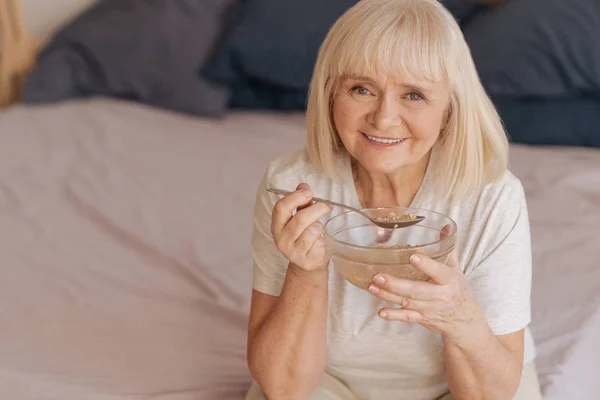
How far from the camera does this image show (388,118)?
119 cm

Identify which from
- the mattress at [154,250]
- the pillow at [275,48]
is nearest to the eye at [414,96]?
the mattress at [154,250]

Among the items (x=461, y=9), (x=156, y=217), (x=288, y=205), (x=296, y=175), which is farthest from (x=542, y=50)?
(x=288, y=205)

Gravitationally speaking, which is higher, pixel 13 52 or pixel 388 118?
pixel 388 118

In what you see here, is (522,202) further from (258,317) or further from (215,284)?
(215,284)

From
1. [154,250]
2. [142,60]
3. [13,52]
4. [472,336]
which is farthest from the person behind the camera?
[13,52]

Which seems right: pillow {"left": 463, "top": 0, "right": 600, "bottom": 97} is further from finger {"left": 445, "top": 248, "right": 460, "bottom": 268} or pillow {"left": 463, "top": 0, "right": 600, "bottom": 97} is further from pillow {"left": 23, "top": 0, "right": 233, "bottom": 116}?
finger {"left": 445, "top": 248, "right": 460, "bottom": 268}

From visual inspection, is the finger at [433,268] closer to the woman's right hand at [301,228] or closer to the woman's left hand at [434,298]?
the woman's left hand at [434,298]

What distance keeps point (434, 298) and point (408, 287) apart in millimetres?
45

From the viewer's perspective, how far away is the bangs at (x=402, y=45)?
117 centimetres

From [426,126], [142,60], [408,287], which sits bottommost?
[142,60]

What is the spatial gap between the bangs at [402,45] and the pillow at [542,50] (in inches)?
51.3

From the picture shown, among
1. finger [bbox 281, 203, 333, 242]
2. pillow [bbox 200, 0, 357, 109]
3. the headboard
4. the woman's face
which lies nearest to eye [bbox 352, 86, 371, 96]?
the woman's face

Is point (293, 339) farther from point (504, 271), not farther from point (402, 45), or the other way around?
point (402, 45)

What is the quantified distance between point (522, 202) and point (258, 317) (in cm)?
45
